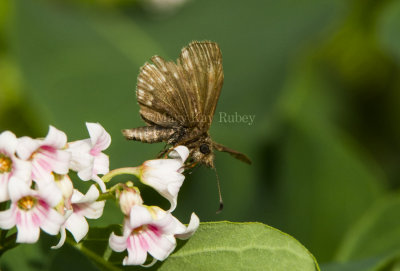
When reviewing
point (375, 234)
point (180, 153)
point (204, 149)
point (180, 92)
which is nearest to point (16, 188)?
point (180, 153)

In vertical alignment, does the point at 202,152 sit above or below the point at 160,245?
above

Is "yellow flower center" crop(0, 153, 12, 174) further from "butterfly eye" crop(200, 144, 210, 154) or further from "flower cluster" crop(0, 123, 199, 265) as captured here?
"butterfly eye" crop(200, 144, 210, 154)

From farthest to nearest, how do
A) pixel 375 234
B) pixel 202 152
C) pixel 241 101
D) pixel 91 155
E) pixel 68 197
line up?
pixel 241 101 → pixel 375 234 → pixel 202 152 → pixel 91 155 → pixel 68 197

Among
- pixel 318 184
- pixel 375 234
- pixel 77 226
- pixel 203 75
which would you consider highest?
pixel 203 75

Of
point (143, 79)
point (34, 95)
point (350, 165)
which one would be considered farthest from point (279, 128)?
point (143, 79)

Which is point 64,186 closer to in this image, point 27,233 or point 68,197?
point 68,197

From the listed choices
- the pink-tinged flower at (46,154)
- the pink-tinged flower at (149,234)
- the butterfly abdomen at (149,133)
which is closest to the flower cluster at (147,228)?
the pink-tinged flower at (149,234)

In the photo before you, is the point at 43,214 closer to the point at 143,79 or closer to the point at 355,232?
the point at 143,79
